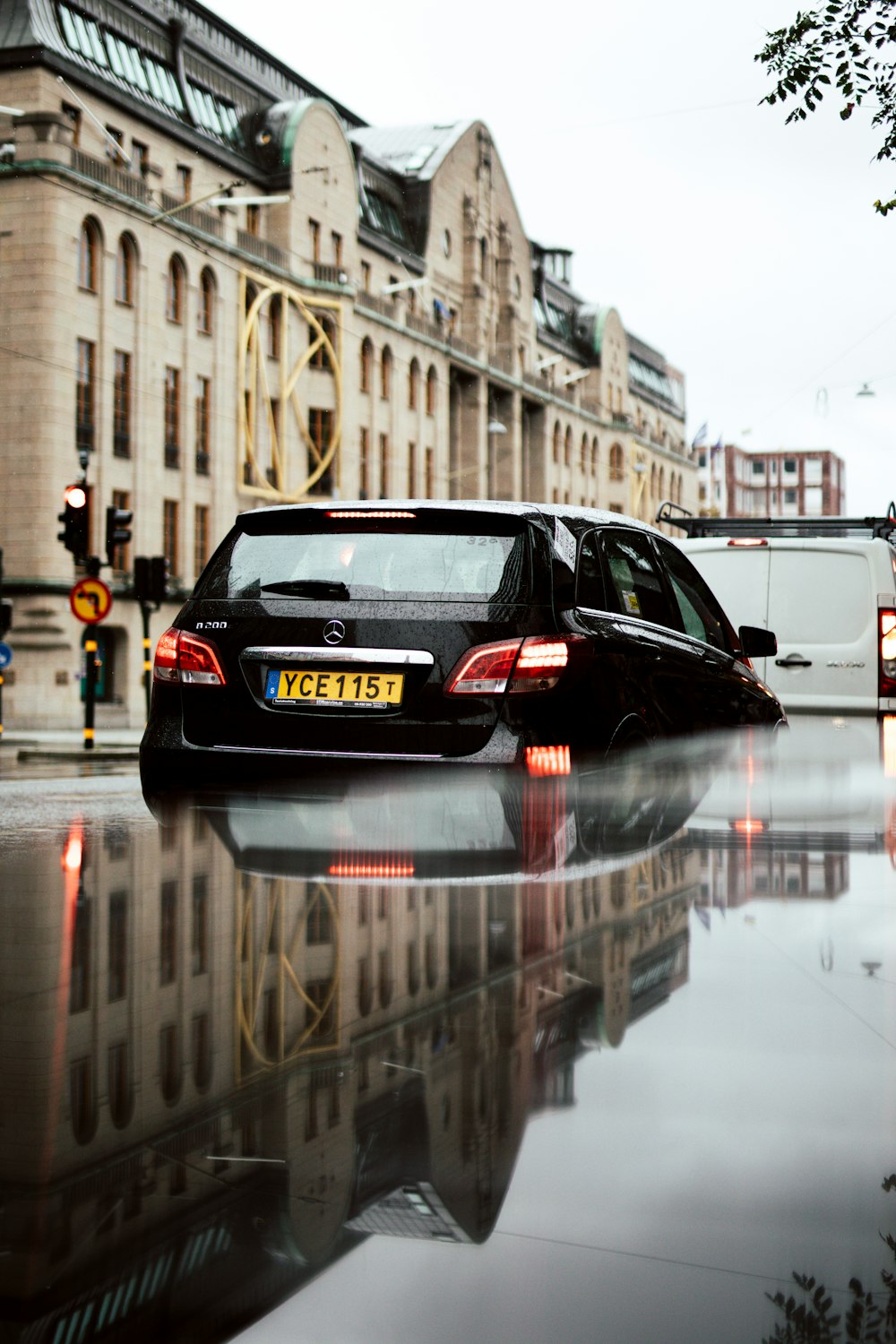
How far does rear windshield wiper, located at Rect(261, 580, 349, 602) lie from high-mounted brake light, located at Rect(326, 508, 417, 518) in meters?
0.31

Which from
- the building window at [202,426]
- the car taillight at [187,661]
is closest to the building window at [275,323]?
the building window at [202,426]

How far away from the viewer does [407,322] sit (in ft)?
209

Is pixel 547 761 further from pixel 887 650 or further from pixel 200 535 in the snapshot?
pixel 200 535

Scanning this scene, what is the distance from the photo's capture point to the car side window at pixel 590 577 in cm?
600

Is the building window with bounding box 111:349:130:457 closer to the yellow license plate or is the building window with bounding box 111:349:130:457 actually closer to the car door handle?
the car door handle

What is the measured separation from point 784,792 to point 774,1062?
4.43 metres

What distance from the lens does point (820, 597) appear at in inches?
486

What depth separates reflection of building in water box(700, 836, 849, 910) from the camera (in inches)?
204

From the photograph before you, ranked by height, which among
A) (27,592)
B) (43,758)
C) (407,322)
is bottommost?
(43,758)

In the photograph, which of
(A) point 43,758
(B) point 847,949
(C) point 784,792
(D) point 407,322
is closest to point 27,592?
(A) point 43,758

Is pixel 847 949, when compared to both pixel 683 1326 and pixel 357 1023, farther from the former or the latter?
pixel 683 1326

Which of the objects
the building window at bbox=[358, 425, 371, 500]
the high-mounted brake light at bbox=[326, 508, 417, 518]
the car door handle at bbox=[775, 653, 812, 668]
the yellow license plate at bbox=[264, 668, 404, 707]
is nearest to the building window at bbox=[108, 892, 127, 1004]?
the yellow license plate at bbox=[264, 668, 404, 707]

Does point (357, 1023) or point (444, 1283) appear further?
point (357, 1023)

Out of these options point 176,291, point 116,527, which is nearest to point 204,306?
point 176,291
